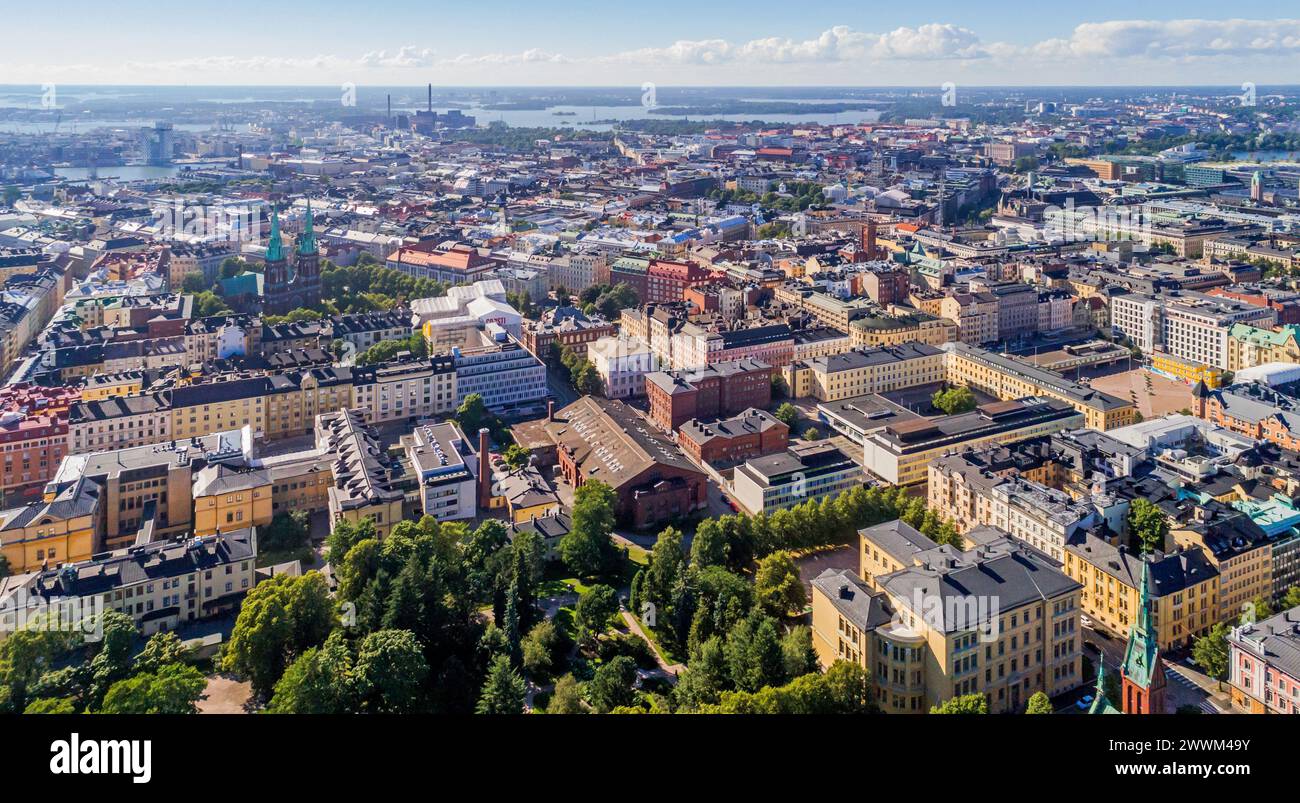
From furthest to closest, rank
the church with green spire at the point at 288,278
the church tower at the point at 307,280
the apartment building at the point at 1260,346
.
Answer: the church tower at the point at 307,280 < the church with green spire at the point at 288,278 < the apartment building at the point at 1260,346

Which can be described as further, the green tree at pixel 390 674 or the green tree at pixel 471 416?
the green tree at pixel 471 416

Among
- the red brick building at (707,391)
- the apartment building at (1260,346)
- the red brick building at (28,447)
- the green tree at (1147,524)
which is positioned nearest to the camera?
the green tree at (1147,524)

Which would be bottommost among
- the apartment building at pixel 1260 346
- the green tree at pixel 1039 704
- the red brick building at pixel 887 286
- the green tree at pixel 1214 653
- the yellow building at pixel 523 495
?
the green tree at pixel 1214 653

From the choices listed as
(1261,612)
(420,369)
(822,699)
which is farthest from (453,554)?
(1261,612)

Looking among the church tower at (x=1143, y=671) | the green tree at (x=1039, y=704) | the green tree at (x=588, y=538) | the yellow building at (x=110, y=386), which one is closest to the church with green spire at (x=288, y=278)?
the yellow building at (x=110, y=386)

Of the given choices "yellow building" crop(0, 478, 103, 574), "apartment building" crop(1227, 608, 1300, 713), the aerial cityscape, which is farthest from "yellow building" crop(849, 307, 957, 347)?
"yellow building" crop(0, 478, 103, 574)

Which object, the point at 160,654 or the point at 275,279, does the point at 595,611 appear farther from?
the point at 275,279

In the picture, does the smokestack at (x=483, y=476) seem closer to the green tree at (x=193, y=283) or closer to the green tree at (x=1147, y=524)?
the green tree at (x=1147, y=524)
